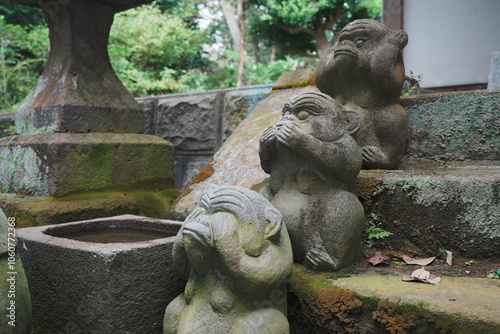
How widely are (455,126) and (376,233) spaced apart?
1.00m

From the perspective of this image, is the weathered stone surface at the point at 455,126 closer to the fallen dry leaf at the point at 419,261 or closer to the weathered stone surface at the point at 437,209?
the weathered stone surface at the point at 437,209

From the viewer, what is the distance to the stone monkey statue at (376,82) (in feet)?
8.71

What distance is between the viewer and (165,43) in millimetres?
10109

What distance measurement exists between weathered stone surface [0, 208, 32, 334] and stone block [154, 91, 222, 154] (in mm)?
2989

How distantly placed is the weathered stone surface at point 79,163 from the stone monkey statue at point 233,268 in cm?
159

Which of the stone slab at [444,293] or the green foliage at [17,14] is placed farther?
the green foliage at [17,14]

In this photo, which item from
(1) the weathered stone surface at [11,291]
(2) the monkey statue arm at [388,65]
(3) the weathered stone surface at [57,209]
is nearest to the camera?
(1) the weathered stone surface at [11,291]

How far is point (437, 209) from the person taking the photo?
2242 millimetres

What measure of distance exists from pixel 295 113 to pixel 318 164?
28 cm

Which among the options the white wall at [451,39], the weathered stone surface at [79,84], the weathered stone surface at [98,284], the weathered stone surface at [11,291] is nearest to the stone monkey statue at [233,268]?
the weathered stone surface at [98,284]

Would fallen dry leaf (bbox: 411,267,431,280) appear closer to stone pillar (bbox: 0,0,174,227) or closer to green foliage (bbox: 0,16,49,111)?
stone pillar (bbox: 0,0,174,227)

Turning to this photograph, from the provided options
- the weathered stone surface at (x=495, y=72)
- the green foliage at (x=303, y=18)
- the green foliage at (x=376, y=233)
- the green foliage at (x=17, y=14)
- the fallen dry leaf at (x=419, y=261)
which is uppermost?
the green foliage at (x=17, y=14)

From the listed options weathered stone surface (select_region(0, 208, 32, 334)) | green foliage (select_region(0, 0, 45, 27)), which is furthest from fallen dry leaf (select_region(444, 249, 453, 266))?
green foliage (select_region(0, 0, 45, 27))

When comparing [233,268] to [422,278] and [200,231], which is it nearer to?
[200,231]
